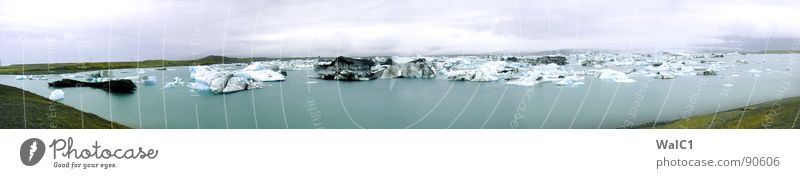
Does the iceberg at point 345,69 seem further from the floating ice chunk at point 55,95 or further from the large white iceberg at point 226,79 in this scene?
the floating ice chunk at point 55,95

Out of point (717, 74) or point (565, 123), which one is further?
point (717, 74)

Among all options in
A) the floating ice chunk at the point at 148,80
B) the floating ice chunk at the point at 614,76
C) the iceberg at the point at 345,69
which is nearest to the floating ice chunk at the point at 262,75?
the iceberg at the point at 345,69

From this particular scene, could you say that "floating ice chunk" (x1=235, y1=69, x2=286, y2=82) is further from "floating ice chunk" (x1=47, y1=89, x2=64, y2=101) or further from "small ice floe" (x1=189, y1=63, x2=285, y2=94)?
"floating ice chunk" (x1=47, y1=89, x2=64, y2=101)

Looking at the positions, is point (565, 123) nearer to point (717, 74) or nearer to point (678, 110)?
point (678, 110)

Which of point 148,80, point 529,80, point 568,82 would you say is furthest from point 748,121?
point 148,80

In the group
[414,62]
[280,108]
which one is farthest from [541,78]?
[280,108]
